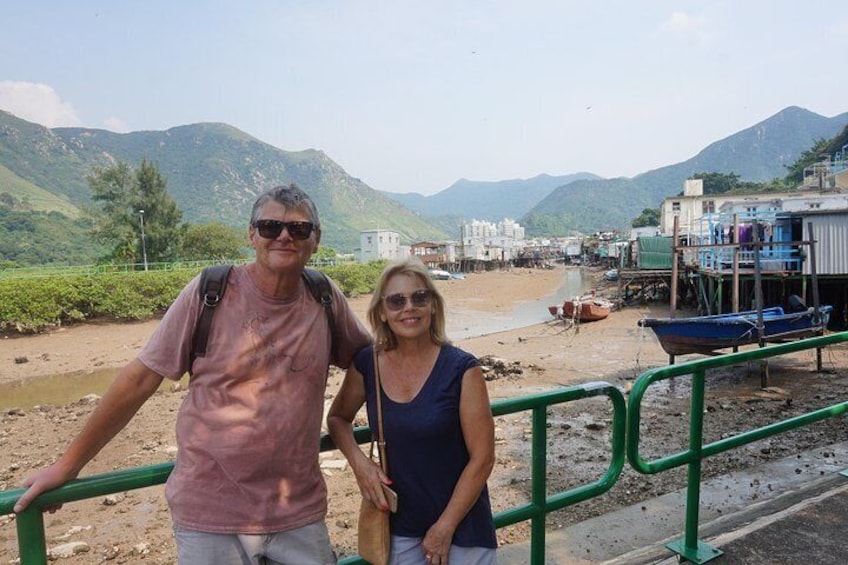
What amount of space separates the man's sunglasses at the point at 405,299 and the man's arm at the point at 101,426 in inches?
30.5

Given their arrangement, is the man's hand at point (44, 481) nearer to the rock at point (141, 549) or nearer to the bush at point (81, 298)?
the rock at point (141, 549)

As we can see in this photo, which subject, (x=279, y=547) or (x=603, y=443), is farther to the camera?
(x=603, y=443)

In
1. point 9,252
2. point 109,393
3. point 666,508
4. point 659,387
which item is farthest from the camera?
point 9,252

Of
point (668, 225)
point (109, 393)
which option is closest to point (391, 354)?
point (109, 393)

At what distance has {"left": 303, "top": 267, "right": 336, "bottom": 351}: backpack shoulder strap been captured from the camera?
196cm

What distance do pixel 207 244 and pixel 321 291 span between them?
183ft

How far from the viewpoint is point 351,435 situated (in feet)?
6.51

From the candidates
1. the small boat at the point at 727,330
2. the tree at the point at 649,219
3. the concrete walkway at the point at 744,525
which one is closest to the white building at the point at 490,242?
the tree at the point at 649,219

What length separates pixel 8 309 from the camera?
21.7 m

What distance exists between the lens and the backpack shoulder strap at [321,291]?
196 cm

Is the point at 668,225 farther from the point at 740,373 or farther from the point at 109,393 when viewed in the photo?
the point at 109,393

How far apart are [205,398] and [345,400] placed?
470 millimetres

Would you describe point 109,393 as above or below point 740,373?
above

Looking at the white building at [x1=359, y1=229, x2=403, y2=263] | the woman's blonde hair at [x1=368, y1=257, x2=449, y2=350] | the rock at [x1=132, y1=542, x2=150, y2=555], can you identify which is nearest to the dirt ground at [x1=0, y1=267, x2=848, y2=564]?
the rock at [x1=132, y1=542, x2=150, y2=555]
